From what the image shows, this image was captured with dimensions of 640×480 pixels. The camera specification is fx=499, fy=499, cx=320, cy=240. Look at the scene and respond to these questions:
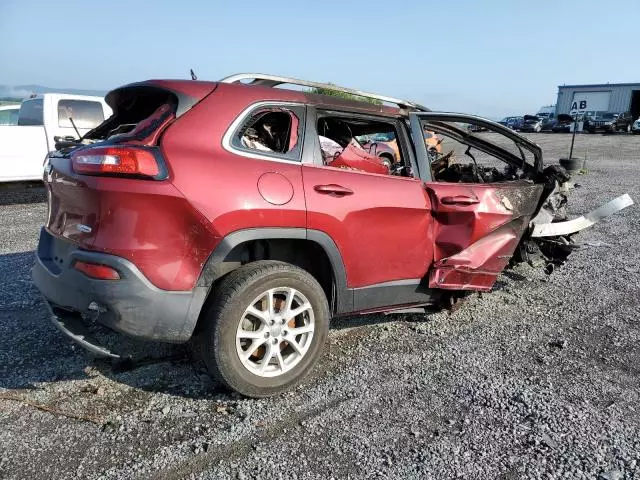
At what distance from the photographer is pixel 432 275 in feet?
12.1

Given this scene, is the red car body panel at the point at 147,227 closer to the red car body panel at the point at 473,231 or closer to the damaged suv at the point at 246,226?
the damaged suv at the point at 246,226

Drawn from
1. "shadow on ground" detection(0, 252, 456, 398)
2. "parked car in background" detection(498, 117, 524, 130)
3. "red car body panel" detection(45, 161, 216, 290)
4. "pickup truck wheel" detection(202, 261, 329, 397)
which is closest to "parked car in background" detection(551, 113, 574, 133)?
"parked car in background" detection(498, 117, 524, 130)

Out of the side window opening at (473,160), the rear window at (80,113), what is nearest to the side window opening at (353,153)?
the side window opening at (473,160)

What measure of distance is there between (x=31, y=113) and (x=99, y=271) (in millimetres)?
8052

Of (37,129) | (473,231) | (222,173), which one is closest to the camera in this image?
(222,173)

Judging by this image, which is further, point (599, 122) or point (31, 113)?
point (599, 122)

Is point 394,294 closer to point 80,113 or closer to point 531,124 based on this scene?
point 80,113

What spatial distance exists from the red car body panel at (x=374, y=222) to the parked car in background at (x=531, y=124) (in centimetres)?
4247

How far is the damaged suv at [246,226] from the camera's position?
262cm

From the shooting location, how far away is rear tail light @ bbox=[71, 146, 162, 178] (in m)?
2.59

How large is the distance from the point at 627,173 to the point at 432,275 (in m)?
14.0

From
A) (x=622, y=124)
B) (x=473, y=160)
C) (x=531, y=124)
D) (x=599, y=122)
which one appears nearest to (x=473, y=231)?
(x=473, y=160)

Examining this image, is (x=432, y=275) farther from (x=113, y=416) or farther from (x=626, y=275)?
(x=626, y=275)

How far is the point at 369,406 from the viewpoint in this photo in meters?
2.93
